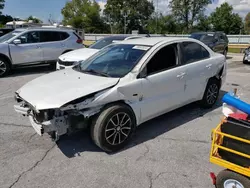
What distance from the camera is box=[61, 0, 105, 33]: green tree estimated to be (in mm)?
68188

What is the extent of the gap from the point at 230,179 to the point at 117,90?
1763mm

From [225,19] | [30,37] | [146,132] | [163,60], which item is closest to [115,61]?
[163,60]

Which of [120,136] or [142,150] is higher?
[120,136]

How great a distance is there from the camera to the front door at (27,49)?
8.90m

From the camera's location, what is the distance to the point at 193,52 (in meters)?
4.80

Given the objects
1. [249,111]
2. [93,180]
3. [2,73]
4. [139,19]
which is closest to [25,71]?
[2,73]

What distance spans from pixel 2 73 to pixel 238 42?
1068 inches

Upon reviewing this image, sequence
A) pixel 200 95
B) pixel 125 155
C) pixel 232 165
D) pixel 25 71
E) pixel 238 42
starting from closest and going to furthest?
1. pixel 232 165
2. pixel 125 155
3. pixel 200 95
4. pixel 25 71
5. pixel 238 42

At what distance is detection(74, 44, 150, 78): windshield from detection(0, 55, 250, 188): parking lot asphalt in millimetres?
1101

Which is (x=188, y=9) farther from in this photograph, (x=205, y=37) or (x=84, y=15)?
Result: (x=205, y=37)

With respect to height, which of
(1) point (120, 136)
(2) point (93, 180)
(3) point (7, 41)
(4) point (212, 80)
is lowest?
(2) point (93, 180)

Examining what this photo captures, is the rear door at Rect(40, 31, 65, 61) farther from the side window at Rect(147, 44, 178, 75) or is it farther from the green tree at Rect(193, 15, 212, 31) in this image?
the green tree at Rect(193, 15, 212, 31)

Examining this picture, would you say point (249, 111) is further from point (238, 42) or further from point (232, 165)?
point (238, 42)

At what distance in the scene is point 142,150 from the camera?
11.8 ft
